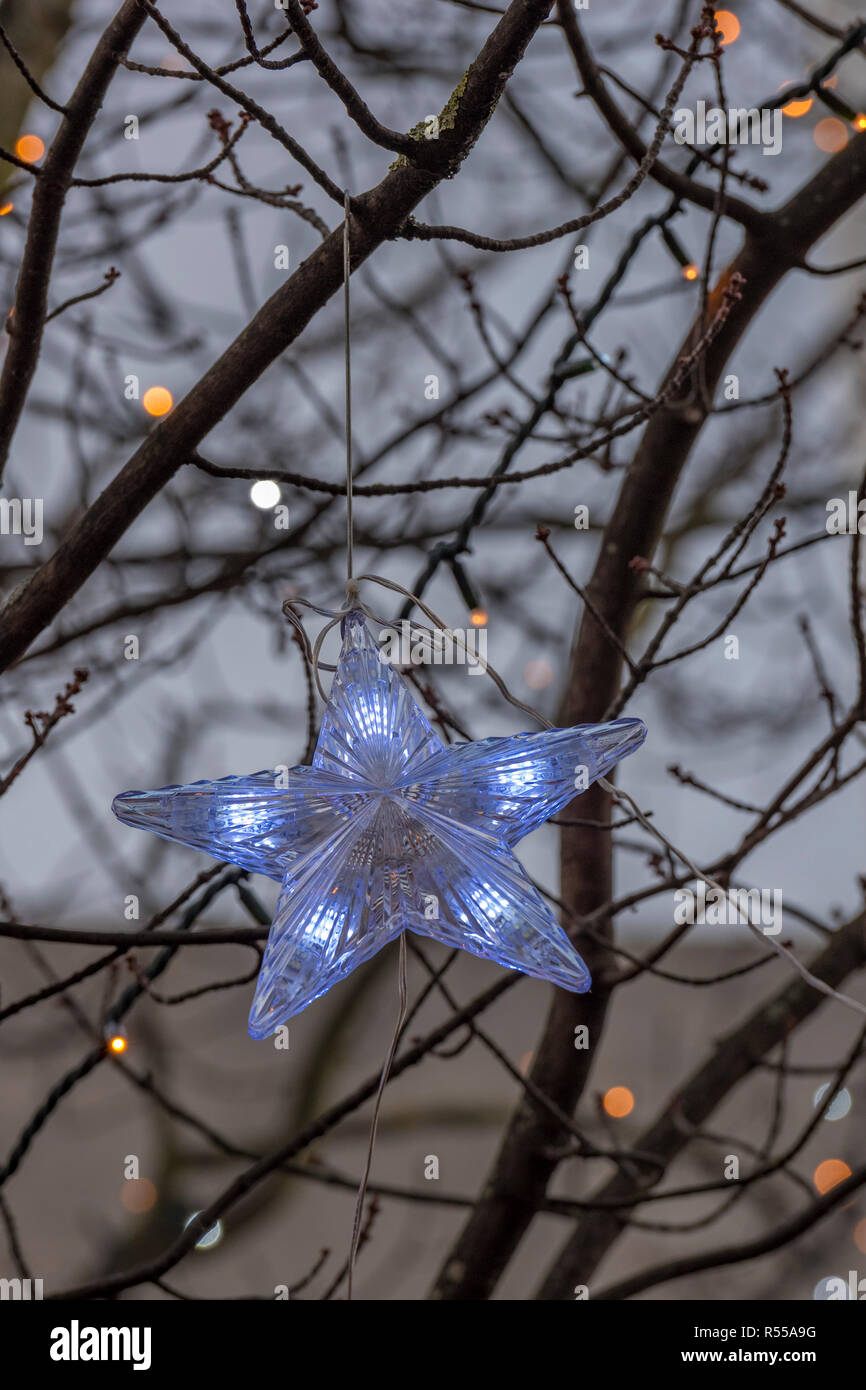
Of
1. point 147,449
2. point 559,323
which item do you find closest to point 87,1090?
point 559,323

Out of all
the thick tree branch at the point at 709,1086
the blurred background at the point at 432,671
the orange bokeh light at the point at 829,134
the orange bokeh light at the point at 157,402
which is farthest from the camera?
the orange bokeh light at the point at 829,134

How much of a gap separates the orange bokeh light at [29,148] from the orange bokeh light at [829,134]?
135cm

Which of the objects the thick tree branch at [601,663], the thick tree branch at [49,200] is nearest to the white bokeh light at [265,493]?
the thick tree branch at [601,663]

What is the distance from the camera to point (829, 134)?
2.04 metres

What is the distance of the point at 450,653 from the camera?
2.14 ft

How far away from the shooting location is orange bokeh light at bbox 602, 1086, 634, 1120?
2.20 metres

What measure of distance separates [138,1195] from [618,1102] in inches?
38.1

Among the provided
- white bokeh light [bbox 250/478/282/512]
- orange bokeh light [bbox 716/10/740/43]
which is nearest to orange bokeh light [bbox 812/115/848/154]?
orange bokeh light [bbox 716/10/740/43]

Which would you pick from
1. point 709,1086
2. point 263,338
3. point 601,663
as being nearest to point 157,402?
point 601,663

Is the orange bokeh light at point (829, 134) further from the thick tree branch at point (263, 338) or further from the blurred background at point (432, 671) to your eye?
the thick tree branch at point (263, 338)

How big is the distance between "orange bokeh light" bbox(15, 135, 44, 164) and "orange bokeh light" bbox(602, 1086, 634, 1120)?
6.03 feet

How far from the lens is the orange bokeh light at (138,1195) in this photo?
2232 mm
